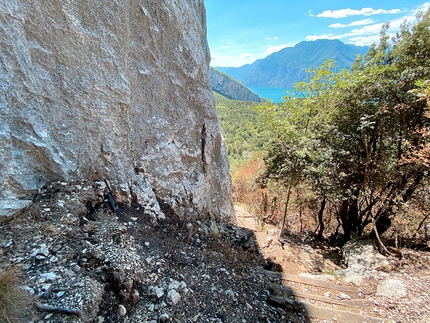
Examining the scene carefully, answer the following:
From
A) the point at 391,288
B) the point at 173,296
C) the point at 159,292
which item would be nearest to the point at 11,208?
the point at 159,292

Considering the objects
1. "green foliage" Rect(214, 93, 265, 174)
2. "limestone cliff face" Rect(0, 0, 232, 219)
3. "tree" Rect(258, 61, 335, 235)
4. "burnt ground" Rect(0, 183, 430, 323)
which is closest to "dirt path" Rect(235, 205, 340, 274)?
"burnt ground" Rect(0, 183, 430, 323)

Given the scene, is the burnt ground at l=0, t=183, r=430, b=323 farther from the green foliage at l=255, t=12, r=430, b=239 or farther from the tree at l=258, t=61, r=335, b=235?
the tree at l=258, t=61, r=335, b=235

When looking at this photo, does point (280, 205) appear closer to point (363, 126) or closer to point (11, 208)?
point (363, 126)

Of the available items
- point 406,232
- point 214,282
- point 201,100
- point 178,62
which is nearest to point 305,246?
point 406,232

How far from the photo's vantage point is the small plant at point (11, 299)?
1.64 metres

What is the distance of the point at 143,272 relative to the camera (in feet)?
9.45

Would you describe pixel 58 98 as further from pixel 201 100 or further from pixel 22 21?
pixel 201 100

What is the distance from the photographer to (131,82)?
4223 mm

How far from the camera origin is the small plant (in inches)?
64.6

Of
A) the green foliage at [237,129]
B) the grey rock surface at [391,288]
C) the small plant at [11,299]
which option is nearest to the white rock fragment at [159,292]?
the small plant at [11,299]

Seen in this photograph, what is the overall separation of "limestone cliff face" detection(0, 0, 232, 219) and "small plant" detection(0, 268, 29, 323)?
116cm

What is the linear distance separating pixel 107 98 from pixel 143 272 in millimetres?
2698

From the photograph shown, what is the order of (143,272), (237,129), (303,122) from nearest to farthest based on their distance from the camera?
(143,272) → (303,122) → (237,129)

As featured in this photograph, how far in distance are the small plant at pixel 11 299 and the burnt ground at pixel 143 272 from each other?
0.07 m
